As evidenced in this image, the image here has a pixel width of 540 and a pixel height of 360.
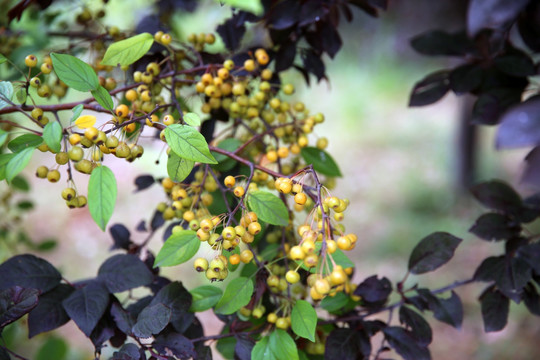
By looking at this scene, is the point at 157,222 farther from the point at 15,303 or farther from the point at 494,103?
the point at 494,103

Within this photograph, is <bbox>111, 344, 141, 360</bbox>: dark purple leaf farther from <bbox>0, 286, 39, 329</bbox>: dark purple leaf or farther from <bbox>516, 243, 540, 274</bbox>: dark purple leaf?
<bbox>516, 243, 540, 274</bbox>: dark purple leaf

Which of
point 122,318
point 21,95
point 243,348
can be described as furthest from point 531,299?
point 21,95

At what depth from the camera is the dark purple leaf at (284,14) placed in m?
0.91

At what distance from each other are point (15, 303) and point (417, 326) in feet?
2.30

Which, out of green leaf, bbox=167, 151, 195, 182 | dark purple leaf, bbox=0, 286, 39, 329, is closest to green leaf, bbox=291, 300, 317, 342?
green leaf, bbox=167, 151, 195, 182

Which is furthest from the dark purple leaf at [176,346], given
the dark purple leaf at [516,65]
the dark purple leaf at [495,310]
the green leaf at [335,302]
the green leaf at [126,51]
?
the dark purple leaf at [516,65]

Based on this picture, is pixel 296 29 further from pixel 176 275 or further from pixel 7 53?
pixel 176 275

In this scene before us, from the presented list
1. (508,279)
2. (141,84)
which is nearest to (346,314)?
(508,279)

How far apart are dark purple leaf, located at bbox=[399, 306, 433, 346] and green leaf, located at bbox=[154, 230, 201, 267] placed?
0.45 meters

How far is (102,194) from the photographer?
0.57 m

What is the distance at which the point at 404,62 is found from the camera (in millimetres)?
5711

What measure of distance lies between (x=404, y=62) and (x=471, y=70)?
5004 millimetres

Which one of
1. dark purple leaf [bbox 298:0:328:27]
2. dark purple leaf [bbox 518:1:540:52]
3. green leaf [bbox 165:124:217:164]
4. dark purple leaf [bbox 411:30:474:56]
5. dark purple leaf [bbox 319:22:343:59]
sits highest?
dark purple leaf [bbox 518:1:540:52]

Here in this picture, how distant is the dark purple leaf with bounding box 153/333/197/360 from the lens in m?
0.72
